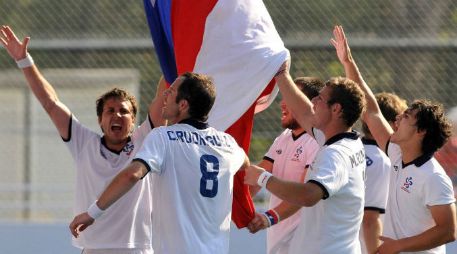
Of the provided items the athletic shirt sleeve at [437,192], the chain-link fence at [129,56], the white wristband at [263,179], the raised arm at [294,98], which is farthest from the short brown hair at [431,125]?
the chain-link fence at [129,56]

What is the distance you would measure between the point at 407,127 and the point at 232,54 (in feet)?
3.52

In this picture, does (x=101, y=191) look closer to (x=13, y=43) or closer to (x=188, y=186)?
(x=13, y=43)

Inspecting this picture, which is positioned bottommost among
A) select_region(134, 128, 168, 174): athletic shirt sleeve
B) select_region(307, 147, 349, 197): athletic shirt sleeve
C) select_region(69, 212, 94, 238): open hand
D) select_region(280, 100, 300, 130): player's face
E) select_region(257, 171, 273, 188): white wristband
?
select_region(307, 147, 349, 197): athletic shirt sleeve

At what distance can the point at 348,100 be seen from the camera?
6215 millimetres

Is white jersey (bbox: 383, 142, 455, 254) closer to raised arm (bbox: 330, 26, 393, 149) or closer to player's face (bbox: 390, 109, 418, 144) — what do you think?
player's face (bbox: 390, 109, 418, 144)

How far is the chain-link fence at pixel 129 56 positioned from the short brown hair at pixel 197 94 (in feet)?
14.6

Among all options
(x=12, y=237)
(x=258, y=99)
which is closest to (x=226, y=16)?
(x=258, y=99)

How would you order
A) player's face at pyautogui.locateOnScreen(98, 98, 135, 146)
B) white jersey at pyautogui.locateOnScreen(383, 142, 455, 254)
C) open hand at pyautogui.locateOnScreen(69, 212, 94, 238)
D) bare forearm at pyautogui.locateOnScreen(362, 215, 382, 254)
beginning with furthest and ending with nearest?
bare forearm at pyautogui.locateOnScreen(362, 215, 382, 254) → player's face at pyautogui.locateOnScreen(98, 98, 135, 146) → white jersey at pyautogui.locateOnScreen(383, 142, 455, 254) → open hand at pyautogui.locateOnScreen(69, 212, 94, 238)

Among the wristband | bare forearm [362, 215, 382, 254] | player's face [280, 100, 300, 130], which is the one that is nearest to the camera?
the wristband

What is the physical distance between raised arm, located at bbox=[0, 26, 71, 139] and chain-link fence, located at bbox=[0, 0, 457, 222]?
328 centimetres

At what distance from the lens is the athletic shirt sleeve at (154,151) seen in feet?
19.1

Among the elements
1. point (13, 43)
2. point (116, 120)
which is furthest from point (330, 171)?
point (13, 43)

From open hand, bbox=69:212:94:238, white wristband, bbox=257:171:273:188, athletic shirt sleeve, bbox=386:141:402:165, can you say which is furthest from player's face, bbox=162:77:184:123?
athletic shirt sleeve, bbox=386:141:402:165

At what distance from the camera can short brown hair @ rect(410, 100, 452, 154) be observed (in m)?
6.88
